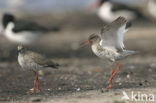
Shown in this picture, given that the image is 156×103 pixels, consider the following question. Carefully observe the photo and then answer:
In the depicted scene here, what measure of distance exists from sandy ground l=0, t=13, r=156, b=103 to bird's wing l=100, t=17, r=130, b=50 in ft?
2.65

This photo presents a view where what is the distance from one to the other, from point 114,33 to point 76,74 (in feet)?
8.36

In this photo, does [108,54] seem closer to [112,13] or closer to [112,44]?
[112,44]

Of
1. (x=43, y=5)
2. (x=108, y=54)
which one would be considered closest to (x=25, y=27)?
(x=108, y=54)

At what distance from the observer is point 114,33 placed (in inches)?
287

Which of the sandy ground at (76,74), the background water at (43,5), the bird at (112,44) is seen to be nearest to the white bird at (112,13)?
the sandy ground at (76,74)

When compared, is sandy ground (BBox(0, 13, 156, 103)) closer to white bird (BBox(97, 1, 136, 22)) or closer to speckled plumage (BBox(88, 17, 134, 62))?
speckled plumage (BBox(88, 17, 134, 62))

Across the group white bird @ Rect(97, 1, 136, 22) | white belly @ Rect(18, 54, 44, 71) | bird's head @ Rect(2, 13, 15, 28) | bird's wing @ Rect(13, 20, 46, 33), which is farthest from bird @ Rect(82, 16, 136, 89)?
white bird @ Rect(97, 1, 136, 22)

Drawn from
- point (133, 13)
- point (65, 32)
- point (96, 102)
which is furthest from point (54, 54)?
point (96, 102)

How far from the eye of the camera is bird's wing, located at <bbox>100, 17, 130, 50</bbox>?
7.07m

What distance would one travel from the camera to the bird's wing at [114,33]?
23.2 feet

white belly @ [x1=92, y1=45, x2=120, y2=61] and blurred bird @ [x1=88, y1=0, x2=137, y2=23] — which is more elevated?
blurred bird @ [x1=88, y1=0, x2=137, y2=23]

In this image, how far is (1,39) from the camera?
50.7 feet

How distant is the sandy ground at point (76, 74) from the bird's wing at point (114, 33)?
81cm

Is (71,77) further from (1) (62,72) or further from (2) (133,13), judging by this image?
(2) (133,13)
